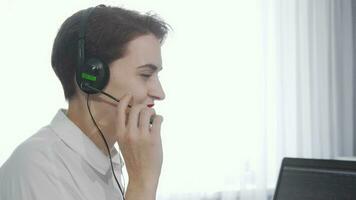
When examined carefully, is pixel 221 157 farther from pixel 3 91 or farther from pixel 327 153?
pixel 3 91

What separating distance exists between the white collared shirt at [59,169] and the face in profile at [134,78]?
0.27ft

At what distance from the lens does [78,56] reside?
103cm

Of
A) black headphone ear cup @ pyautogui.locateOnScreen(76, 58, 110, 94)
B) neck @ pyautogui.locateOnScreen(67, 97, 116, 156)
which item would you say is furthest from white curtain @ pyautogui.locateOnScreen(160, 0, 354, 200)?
black headphone ear cup @ pyautogui.locateOnScreen(76, 58, 110, 94)

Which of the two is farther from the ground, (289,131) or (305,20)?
(305,20)

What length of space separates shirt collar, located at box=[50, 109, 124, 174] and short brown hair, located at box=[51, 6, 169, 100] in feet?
0.27

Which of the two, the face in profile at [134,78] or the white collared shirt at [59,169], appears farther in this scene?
the face in profile at [134,78]

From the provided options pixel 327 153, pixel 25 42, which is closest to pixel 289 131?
pixel 327 153

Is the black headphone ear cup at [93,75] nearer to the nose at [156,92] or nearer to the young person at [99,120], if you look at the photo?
the young person at [99,120]

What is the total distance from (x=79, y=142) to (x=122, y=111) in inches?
5.4

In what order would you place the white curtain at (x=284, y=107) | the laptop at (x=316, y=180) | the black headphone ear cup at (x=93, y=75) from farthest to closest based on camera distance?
1. the white curtain at (x=284, y=107)
2. the black headphone ear cup at (x=93, y=75)
3. the laptop at (x=316, y=180)

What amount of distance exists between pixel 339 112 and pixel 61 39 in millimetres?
2127

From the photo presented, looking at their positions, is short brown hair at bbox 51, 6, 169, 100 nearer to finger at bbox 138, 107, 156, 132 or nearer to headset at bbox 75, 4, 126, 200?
headset at bbox 75, 4, 126, 200

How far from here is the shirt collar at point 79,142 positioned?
3.38 feet

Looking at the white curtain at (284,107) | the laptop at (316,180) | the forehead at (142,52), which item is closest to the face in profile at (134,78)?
the forehead at (142,52)
